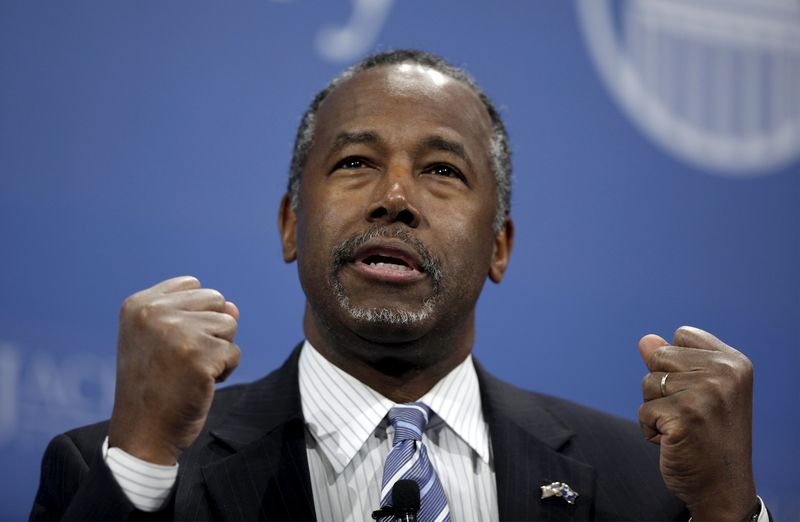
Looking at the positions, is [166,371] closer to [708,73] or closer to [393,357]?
[393,357]

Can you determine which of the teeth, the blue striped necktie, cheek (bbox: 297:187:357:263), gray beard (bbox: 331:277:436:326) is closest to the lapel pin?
the blue striped necktie

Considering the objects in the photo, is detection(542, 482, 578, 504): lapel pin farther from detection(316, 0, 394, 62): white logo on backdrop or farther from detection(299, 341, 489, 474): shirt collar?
detection(316, 0, 394, 62): white logo on backdrop

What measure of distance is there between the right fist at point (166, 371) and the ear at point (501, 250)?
0.95 m

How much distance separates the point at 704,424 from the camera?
169 centimetres

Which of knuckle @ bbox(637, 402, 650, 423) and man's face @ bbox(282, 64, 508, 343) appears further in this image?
man's face @ bbox(282, 64, 508, 343)

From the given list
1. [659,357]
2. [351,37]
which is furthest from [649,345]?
[351,37]

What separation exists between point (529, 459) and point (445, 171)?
2.30 feet

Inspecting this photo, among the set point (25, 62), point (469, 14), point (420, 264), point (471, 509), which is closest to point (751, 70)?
point (469, 14)

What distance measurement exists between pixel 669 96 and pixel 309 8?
1.27 m

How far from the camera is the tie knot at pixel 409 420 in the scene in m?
1.96

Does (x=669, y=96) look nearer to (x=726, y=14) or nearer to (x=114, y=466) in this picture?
(x=726, y=14)

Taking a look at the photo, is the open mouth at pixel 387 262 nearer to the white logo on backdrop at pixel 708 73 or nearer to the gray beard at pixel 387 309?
the gray beard at pixel 387 309

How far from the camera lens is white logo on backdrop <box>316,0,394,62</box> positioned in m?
2.72

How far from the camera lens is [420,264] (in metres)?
2.02
